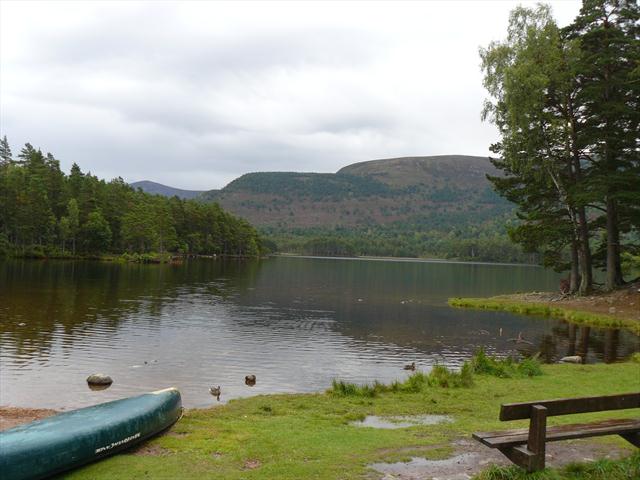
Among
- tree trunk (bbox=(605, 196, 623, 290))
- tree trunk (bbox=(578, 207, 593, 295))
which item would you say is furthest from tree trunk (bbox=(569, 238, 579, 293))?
tree trunk (bbox=(605, 196, 623, 290))

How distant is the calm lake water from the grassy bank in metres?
4.33

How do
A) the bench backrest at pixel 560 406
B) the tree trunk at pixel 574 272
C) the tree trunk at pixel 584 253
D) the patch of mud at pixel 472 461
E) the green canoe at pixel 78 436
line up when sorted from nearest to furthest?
the bench backrest at pixel 560 406 → the patch of mud at pixel 472 461 → the green canoe at pixel 78 436 → the tree trunk at pixel 584 253 → the tree trunk at pixel 574 272

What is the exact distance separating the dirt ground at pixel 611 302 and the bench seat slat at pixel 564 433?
36653 millimetres

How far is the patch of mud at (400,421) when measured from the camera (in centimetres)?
1585

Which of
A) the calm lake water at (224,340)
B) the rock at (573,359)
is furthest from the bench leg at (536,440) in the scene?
the rock at (573,359)

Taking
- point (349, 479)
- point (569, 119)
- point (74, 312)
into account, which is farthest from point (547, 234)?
point (349, 479)

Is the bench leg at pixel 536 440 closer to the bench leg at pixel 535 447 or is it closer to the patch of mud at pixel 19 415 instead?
the bench leg at pixel 535 447

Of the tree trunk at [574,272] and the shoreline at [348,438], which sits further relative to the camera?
the tree trunk at [574,272]

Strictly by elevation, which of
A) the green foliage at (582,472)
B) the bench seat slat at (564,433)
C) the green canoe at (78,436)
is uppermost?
the bench seat slat at (564,433)

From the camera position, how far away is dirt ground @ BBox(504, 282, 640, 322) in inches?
1743

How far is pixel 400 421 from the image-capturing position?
53.6 feet

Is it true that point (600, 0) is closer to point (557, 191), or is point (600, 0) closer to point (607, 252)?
point (557, 191)

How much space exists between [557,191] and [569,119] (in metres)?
7.73

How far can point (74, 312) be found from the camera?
43094mm
